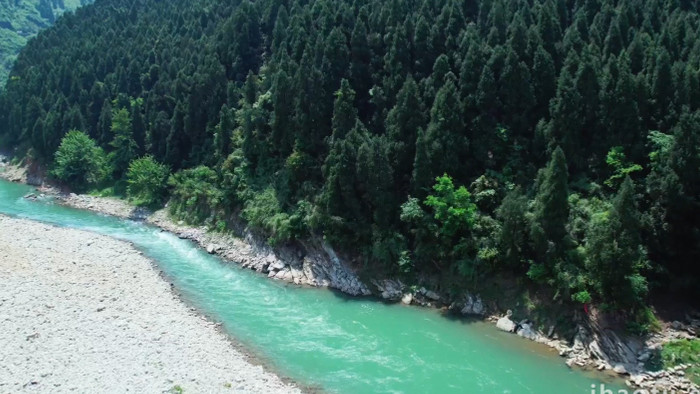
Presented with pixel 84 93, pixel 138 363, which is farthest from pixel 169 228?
pixel 84 93

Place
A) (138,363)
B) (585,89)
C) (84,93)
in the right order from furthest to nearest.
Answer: (84,93), (585,89), (138,363)

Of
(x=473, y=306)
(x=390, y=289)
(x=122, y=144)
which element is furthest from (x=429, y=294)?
(x=122, y=144)

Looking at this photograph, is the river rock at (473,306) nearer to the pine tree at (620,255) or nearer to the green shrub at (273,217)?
the pine tree at (620,255)

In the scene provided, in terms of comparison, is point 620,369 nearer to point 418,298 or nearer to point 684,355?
point 684,355

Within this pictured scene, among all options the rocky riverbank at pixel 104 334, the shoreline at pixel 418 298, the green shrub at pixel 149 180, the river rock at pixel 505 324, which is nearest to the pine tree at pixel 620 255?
the shoreline at pixel 418 298

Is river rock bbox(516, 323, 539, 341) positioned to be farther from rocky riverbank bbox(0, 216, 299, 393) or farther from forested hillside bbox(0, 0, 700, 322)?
rocky riverbank bbox(0, 216, 299, 393)

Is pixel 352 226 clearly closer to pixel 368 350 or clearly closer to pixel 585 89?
pixel 368 350
